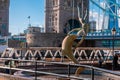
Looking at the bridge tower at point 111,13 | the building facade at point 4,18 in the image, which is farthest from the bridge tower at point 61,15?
the building facade at point 4,18

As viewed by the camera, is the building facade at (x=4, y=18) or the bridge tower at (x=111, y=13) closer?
the bridge tower at (x=111, y=13)

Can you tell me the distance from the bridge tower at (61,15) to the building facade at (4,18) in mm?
45621

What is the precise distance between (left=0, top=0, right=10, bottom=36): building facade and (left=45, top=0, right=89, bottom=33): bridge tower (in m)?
45.6

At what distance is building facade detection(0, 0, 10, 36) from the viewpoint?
520 ft

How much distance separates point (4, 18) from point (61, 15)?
190ft

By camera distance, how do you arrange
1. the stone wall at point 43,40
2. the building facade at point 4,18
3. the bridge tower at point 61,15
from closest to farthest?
the stone wall at point 43,40
the bridge tower at point 61,15
the building facade at point 4,18

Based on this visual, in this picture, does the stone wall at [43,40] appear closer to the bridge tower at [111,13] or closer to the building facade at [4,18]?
the bridge tower at [111,13]

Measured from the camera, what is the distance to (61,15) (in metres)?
109

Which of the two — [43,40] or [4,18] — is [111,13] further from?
[4,18]

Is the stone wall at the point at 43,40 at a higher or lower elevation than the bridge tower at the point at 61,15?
lower

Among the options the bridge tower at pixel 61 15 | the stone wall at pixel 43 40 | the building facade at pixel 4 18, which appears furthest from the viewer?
the building facade at pixel 4 18

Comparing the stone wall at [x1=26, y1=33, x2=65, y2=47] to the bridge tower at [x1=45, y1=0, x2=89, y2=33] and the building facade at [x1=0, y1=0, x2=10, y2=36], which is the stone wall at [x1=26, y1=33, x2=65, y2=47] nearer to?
the bridge tower at [x1=45, y1=0, x2=89, y2=33]

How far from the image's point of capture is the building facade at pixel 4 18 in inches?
6244

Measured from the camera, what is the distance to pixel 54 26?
113m
